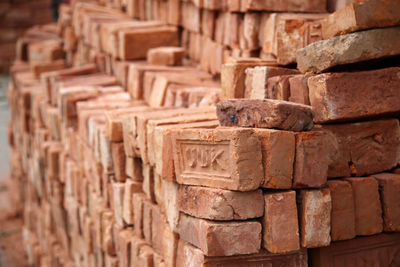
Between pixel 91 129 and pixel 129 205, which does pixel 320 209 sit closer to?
pixel 129 205

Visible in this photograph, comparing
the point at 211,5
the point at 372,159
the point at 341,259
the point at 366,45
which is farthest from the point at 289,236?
the point at 211,5

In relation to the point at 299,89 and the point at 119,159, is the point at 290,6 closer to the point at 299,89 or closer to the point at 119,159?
the point at 299,89

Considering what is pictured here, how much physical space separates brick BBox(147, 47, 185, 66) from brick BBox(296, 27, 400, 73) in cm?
295

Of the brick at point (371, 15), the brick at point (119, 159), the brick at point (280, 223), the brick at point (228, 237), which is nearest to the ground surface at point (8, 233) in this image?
the brick at point (119, 159)

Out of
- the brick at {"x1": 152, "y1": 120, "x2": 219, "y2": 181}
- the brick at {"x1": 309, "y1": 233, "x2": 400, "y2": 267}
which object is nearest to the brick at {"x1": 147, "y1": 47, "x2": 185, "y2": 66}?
the brick at {"x1": 152, "y1": 120, "x2": 219, "y2": 181}

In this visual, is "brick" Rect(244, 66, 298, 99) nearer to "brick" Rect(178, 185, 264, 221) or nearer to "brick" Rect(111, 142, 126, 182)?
"brick" Rect(178, 185, 264, 221)

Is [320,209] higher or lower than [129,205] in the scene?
higher

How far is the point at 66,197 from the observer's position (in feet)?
23.8

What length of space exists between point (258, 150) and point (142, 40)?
12.8ft

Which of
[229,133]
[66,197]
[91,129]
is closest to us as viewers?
[229,133]

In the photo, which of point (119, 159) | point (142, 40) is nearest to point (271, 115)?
point (119, 159)

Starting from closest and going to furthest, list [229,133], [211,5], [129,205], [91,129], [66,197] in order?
[229,133], [129,205], [91,129], [211,5], [66,197]

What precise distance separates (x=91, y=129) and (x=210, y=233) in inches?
96.4

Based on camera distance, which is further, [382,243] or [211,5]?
[211,5]
